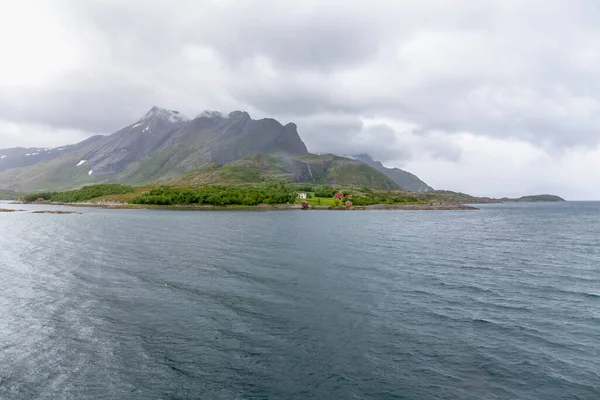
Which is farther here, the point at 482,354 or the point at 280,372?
the point at 482,354

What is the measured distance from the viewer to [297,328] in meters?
29.5

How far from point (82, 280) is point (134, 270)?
7.06 m

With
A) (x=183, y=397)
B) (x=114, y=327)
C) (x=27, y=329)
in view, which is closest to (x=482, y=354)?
(x=183, y=397)

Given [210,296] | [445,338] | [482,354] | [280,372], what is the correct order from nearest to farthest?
[280,372]
[482,354]
[445,338]
[210,296]

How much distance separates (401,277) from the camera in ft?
153

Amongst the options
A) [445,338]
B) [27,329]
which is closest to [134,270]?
[27,329]

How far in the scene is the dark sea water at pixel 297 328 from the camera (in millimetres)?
21250

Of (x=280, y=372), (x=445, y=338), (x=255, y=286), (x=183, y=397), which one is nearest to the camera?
(x=183, y=397)

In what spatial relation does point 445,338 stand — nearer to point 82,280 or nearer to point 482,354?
point 482,354

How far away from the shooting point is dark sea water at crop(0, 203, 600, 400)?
21250 mm

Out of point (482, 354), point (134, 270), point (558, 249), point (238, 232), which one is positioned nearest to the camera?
point (482, 354)

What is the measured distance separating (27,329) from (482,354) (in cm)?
3565

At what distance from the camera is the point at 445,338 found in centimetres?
2770

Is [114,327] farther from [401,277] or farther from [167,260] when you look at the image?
[401,277]
